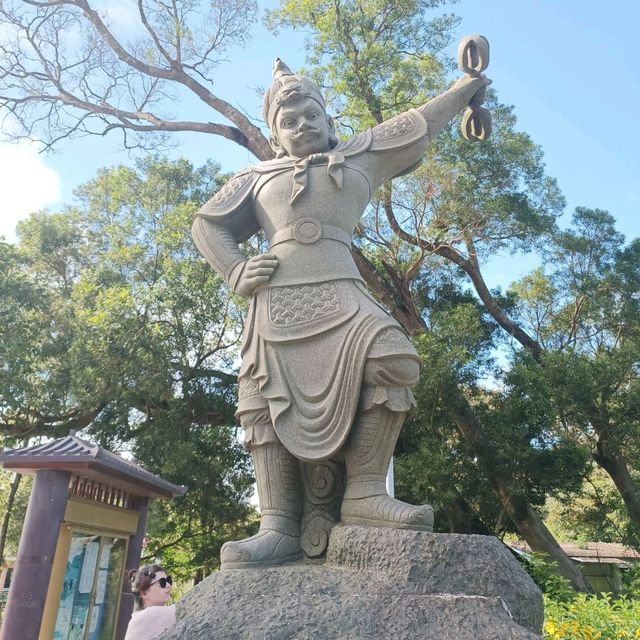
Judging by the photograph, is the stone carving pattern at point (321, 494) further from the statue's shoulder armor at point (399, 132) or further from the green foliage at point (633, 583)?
the green foliage at point (633, 583)

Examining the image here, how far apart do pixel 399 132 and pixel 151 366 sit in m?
7.18

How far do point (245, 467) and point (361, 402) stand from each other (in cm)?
825

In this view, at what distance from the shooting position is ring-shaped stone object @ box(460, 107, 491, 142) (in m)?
3.69

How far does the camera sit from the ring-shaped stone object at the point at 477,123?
12.1 feet

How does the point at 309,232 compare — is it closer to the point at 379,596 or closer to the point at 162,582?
the point at 379,596

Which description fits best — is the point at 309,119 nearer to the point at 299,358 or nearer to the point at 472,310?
the point at 299,358

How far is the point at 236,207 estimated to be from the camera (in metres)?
Result: 3.13

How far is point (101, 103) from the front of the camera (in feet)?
39.4

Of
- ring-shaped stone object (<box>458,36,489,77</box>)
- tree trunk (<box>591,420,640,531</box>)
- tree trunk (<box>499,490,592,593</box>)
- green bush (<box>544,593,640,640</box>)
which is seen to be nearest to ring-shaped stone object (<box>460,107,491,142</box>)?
ring-shaped stone object (<box>458,36,489,77</box>)

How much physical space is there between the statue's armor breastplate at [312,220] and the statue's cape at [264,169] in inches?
2.0

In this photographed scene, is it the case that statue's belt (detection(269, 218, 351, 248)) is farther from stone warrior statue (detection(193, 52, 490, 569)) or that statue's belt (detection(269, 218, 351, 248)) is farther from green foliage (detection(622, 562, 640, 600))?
green foliage (detection(622, 562, 640, 600))

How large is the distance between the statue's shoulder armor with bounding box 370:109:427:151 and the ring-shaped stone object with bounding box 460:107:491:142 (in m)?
0.50

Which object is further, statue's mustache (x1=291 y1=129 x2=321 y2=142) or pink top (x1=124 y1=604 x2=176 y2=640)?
statue's mustache (x1=291 y1=129 x2=321 y2=142)

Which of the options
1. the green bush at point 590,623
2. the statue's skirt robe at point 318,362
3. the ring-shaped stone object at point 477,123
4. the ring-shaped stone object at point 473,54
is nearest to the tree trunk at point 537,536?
the green bush at point 590,623
